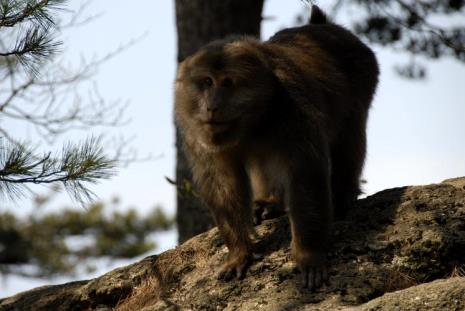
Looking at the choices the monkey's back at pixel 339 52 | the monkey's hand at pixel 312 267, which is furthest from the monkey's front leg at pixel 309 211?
the monkey's back at pixel 339 52

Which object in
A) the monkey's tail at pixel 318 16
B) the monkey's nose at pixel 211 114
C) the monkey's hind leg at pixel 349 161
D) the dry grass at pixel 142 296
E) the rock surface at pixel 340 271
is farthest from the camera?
the monkey's tail at pixel 318 16

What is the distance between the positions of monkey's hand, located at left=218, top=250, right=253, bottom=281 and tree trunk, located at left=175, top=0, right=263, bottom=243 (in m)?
3.72

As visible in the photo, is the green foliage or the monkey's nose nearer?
the monkey's nose

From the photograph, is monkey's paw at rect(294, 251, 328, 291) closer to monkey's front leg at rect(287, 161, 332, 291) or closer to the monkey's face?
monkey's front leg at rect(287, 161, 332, 291)

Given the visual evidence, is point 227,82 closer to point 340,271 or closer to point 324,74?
point 324,74

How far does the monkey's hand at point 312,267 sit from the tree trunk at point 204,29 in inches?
163

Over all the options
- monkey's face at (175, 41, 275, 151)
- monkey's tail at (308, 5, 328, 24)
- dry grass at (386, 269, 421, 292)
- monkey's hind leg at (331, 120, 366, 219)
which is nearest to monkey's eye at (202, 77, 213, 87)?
monkey's face at (175, 41, 275, 151)

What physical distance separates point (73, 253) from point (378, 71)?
9.86 m

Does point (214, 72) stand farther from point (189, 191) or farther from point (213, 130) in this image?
point (189, 191)

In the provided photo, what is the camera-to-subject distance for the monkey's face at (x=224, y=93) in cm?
579

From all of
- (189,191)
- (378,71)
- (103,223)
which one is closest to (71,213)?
(103,223)

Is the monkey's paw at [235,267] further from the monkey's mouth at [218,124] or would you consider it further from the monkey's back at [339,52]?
the monkey's back at [339,52]

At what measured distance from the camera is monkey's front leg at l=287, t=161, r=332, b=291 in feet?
18.8

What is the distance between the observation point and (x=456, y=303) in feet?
14.9
